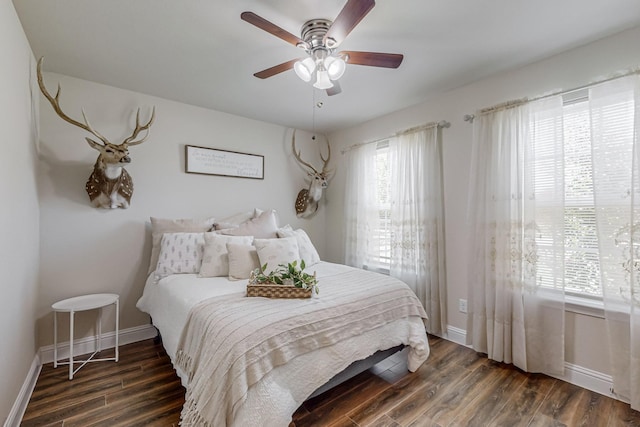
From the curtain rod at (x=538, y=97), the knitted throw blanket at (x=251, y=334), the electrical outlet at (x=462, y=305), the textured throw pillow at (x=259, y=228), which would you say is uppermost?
the curtain rod at (x=538, y=97)

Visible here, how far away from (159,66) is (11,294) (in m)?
1.94

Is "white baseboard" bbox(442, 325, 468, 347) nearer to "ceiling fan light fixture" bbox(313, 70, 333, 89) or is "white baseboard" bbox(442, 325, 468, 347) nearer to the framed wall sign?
"ceiling fan light fixture" bbox(313, 70, 333, 89)

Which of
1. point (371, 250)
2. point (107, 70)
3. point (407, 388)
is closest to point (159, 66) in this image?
point (107, 70)

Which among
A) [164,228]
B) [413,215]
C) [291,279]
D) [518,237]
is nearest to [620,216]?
[518,237]

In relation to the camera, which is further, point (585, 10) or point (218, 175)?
point (218, 175)

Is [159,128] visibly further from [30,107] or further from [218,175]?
[30,107]

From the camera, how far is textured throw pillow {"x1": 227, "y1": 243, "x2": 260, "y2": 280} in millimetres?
2385

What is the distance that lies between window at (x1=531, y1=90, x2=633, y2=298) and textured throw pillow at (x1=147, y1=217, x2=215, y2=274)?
3.16 m

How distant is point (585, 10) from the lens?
1717 mm

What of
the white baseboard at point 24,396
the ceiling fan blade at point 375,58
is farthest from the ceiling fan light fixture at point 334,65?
the white baseboard at point 24,396

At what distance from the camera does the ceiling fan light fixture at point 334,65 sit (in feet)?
5.73

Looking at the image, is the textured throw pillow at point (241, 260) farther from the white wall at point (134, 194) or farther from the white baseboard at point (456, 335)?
the white baseboard at point (456, 335)

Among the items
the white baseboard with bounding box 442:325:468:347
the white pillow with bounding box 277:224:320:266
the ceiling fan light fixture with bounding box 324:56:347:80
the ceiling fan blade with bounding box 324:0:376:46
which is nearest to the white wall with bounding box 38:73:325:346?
the white pillow with bounding box 277:224:320:266

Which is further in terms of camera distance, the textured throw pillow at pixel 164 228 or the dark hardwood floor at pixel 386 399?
the textured throw pillow at pixel 164 228
